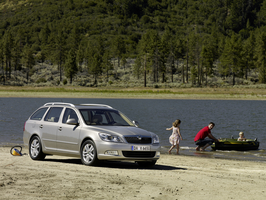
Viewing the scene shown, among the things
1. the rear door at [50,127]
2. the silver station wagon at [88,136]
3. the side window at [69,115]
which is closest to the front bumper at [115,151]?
the silver station wagon at [88,136]

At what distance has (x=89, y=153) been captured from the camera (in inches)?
439

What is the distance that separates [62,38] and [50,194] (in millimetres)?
134520

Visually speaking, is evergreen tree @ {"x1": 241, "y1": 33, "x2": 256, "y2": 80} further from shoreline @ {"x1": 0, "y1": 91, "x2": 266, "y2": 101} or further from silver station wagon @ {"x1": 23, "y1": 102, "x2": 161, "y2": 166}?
silver station wagon @ {"x1": 23, "y1": 102, "x2": 161, "y2": 166}

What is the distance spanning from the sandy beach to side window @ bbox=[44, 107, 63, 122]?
131cm

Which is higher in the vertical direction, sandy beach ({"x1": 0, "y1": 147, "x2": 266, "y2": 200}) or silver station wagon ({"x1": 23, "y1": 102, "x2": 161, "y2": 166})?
silver station wagon ({"x1": 23, "y1": 102, "x2": 161, "y2": 166})

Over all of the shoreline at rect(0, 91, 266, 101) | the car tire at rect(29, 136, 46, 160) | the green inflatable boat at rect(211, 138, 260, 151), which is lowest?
the shoreline at rect(0, 91, 266, 101)

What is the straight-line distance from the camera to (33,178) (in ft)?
30.2

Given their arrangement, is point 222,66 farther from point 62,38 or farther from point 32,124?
point 32,124

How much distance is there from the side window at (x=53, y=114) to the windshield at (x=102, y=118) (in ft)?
2.89

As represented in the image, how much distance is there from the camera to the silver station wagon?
10.8 meters

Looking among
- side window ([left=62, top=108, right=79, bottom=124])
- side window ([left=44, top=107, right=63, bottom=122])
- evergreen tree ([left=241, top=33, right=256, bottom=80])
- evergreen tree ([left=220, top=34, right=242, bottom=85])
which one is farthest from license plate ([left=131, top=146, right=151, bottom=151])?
evergreen tree ([left=241, top=33, right=256, bottom=80])

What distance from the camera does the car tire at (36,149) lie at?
12.6 metres

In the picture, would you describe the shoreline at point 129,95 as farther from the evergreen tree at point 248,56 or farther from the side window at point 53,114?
the side window at point 53,114

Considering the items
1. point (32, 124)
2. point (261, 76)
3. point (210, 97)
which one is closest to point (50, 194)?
point (32, 124)
